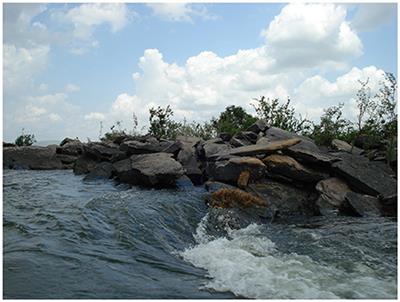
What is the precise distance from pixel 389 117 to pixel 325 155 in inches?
165

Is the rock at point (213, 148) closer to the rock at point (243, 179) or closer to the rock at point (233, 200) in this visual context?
the rock at point (243, 179)

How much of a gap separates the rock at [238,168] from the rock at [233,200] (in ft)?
2.60

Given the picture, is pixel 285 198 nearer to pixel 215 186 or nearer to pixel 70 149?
pixel 215 186

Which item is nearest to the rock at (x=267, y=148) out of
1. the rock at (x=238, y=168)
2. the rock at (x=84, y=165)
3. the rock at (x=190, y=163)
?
the rock at (x=238, y=168)

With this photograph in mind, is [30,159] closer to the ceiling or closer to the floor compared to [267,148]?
closer to the floor

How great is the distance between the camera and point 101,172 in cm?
1176

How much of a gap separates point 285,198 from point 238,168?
123 cm

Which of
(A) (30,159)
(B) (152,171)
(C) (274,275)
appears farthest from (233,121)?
(C) (274,275)

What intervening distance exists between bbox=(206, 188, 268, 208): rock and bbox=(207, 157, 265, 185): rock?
0.79 meters

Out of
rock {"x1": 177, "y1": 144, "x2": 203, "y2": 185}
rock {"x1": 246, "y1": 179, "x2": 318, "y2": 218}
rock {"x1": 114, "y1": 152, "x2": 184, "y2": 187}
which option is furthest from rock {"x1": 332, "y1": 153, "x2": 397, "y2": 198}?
rock {"x1": 114, "y1": 152, "x2": 184, "y2": 187}

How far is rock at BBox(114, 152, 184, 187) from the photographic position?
979 centimetres

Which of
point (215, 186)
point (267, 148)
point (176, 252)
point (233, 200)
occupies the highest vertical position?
point (267, 148)

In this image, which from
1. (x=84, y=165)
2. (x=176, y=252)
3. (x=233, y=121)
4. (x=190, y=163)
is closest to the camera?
(x=176, y=252)

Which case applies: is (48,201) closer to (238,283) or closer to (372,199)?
(238,283)
